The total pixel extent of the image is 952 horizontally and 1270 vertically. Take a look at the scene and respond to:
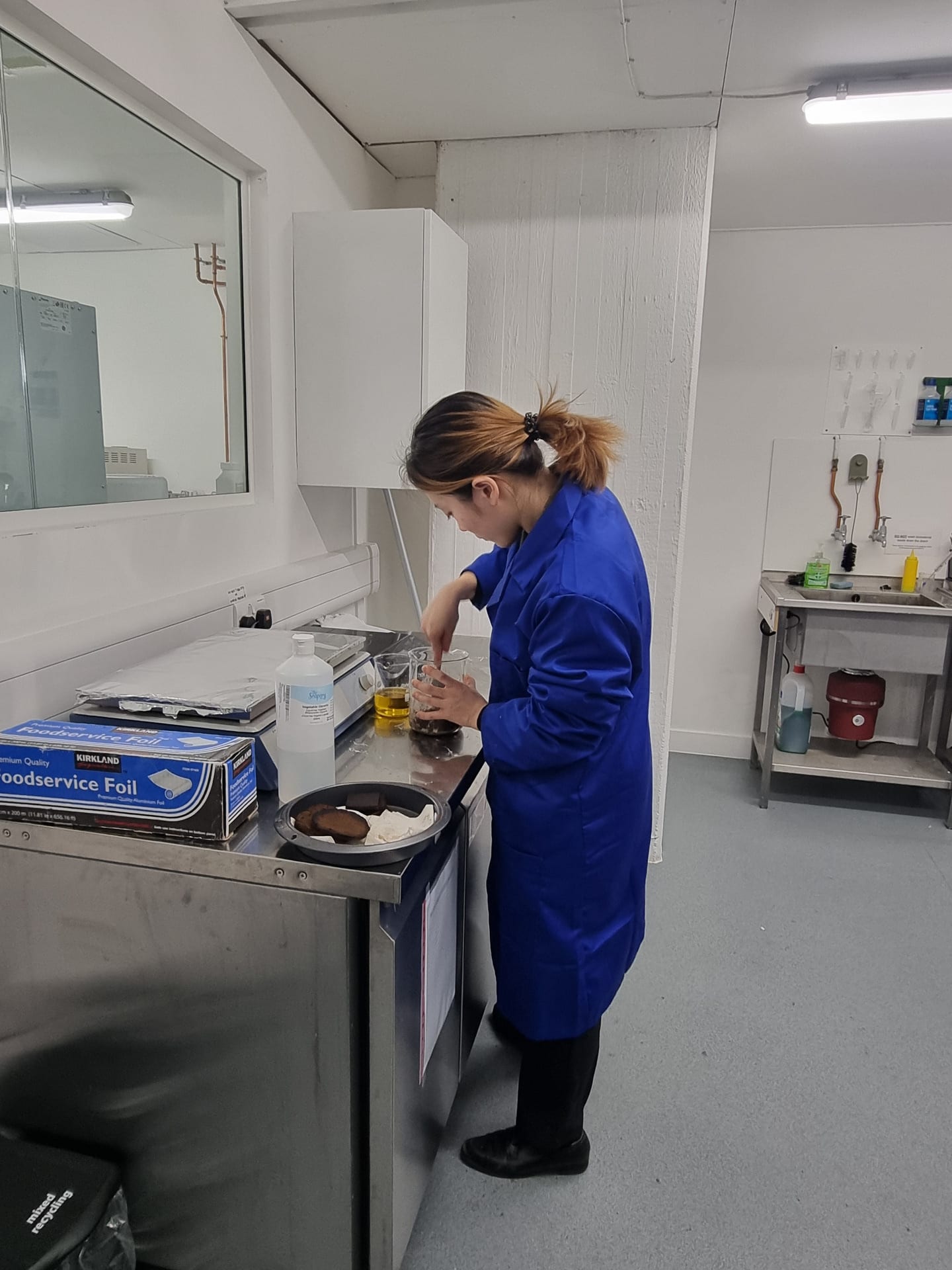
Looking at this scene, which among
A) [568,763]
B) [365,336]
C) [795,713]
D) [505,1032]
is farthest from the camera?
[795,713]

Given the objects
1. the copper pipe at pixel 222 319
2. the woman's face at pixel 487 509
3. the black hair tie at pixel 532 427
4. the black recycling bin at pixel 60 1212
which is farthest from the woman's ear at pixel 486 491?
the black recycling bin at pixel 60 1212

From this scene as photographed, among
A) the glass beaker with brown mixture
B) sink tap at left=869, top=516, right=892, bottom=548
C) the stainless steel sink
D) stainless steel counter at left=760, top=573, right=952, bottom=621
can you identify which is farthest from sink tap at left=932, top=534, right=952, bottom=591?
the glass beaker with brown mixture

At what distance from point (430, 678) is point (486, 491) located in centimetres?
34

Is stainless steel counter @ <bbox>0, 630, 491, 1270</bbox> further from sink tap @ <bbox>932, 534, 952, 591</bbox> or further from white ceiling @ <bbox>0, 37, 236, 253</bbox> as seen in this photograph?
sink tap @ <bbox>932, 534, 952, 591</bbox>

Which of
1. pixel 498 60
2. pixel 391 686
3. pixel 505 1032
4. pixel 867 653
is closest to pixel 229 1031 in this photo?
pixel 391 686

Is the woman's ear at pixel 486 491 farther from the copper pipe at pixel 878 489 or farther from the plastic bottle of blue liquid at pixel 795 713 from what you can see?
the copper pipe at pixel 878 489

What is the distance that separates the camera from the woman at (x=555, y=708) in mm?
1266

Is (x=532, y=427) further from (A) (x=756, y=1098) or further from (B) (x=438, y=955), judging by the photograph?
(A) (x=756, y=1098)

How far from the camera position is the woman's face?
1366mm

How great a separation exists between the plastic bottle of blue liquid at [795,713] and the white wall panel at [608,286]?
36.6 inches

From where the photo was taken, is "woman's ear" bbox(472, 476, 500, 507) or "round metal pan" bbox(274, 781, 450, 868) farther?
"woman's ear" bbox(472, 476, 500, 507)

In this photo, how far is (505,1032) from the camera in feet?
6.56

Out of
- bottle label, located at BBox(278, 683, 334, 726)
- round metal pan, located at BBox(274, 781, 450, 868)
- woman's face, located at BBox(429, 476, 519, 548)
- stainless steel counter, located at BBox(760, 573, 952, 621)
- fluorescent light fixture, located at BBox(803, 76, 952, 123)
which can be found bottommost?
round metal pan, located at BBox(274, 781, 450, 868)

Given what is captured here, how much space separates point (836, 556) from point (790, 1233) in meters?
2.79
